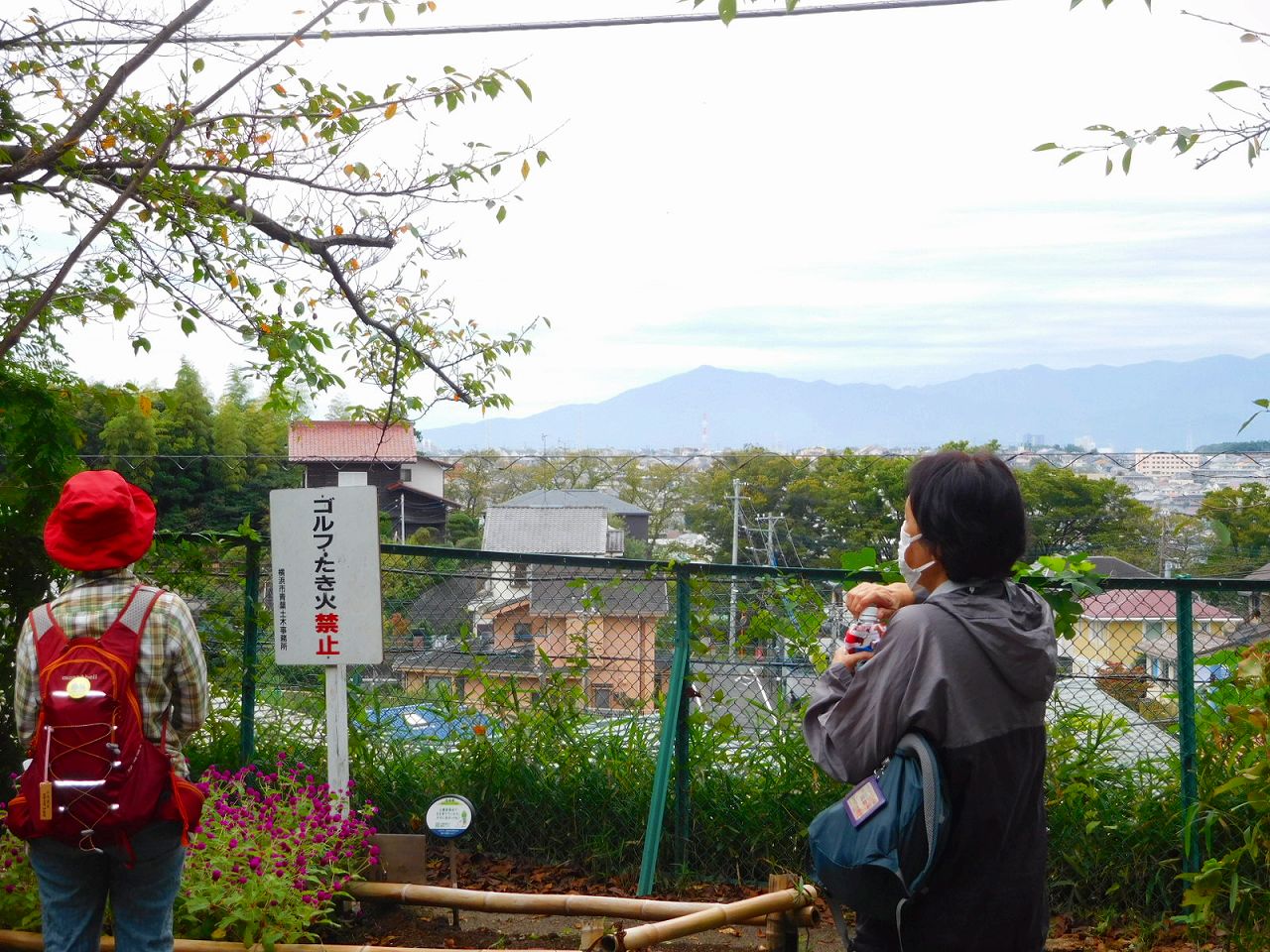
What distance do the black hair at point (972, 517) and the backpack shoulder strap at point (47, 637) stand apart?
2067mm

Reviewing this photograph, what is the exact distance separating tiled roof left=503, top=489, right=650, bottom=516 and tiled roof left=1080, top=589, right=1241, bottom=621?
768 centimetres

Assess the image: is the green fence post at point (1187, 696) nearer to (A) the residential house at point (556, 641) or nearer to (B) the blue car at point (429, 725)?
(A) the residential house at point (556, 641)

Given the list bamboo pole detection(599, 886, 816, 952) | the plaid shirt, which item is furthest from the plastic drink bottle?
the plaid shirt

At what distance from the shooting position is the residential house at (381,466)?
7.29 metres

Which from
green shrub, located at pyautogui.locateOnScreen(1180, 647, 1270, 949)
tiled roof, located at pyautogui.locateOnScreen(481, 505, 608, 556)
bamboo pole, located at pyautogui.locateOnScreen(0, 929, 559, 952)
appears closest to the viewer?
bamboo pole, located at pyautogui.locateOnScreen(0, 929, 559, 952)

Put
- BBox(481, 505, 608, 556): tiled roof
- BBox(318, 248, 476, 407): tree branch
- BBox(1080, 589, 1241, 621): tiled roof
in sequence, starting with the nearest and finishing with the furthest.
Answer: BBox(1080, 589, 1241, 621): tiled roof
BBox(318, 248, 476, 407): tree branch
BBox(481, 505, 608, 556): tiled roof

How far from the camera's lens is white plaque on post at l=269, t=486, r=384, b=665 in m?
4.20

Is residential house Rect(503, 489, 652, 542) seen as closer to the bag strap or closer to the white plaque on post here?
the white plaque on post

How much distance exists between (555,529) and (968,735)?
10113mm

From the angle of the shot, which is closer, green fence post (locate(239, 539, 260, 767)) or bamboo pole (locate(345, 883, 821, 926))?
bamboo pole (locate(345, 883, 821, 926))

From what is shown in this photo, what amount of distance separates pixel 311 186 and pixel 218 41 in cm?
82

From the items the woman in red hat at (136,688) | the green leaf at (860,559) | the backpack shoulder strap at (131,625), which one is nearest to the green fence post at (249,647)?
the woman in red hat at (136,688)

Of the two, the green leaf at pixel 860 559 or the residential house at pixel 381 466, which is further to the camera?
the residential house at pixel 381 466

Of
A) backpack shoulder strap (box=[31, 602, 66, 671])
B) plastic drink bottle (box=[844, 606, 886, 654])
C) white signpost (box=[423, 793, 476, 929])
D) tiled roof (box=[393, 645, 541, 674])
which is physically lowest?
white signpost (box=[423, 793, 476, 929])
